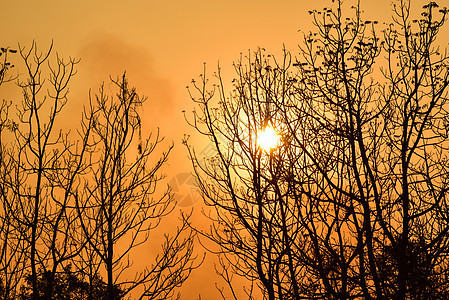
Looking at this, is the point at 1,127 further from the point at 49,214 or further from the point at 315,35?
the point at 315,35

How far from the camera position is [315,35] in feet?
32.1

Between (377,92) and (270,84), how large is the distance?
6.81 feet

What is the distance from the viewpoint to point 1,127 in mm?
9773

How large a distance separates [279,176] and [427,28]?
13.0 feet

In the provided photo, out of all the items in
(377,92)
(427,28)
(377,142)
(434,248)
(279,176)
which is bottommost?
(434,248)

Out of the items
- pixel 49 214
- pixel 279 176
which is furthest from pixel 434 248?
pixel 49 214

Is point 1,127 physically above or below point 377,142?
above

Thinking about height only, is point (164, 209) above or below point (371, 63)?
below

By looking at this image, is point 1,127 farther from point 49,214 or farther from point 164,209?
point 164,209

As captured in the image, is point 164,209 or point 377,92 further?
point 164,209

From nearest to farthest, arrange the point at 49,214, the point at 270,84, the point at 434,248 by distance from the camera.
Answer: the point at 434,248 → the point at 49,214 → the point at 270,84

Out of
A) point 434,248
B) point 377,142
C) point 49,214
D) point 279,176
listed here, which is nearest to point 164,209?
point 49,214

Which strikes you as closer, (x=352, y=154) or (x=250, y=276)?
(x=352, y=154)

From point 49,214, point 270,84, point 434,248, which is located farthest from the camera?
point 270,84
